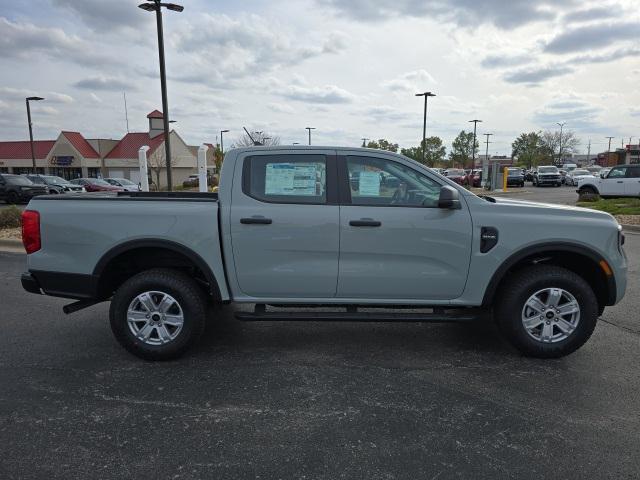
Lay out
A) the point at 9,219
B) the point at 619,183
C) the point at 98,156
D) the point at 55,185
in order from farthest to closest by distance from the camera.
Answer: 1. the point at 98,156
2. the point at 55,185
3. the point at 619,183
4. the point at 9,219

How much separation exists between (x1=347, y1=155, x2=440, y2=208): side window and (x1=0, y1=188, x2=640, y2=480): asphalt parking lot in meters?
1.41

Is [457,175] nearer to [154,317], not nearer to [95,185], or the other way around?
[95,185]

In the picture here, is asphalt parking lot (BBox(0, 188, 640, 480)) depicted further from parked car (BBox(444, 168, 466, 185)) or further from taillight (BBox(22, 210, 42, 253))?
parked car (BBox(444, 168, 466, 185))

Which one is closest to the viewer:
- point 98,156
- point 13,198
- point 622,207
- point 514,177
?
point 622,207

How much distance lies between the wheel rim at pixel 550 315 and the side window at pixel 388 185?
1233 millimetres

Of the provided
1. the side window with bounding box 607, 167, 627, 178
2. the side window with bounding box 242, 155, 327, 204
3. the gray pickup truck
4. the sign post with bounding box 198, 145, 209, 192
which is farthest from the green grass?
the sign post with bounding box 198, 145, 209, 192

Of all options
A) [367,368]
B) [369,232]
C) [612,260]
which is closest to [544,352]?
[612,260]

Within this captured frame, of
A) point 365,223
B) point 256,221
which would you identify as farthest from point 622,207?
point 256,221

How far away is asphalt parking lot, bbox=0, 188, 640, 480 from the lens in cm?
281

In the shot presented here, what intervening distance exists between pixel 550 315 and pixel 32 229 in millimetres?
4563

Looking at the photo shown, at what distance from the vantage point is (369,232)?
4086 mm

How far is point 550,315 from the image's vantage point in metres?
4.18

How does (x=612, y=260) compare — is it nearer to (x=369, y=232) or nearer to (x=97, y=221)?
(x=369, y=232)

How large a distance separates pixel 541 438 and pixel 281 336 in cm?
260
